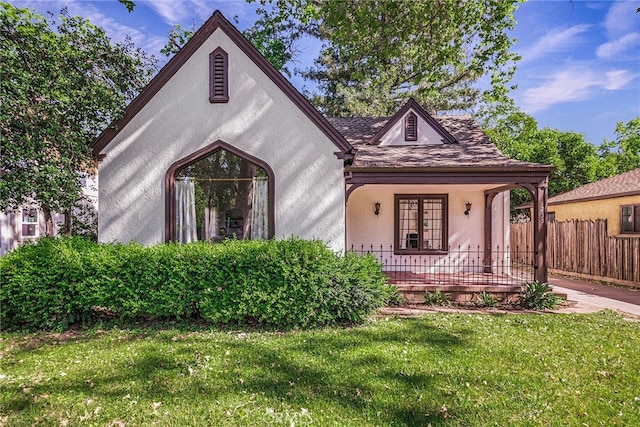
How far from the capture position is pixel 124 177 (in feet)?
27.7

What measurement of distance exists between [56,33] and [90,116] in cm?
181

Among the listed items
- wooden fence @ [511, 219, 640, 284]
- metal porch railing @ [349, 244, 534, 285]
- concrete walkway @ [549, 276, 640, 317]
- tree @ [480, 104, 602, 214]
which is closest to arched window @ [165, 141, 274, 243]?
metal porch railing @ [349, 244, 534, 285]

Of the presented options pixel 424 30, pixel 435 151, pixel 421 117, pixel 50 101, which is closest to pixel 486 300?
pixel 435 151

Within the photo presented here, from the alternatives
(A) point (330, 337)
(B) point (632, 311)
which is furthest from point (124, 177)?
(B) point (632, 311)

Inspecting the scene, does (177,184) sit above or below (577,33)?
below

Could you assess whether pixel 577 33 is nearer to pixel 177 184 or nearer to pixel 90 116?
pixel 177 184

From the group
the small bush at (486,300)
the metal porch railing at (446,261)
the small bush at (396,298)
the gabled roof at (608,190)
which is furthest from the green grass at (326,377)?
the gabled roof at (608,190)

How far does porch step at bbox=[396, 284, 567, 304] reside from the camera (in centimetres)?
860

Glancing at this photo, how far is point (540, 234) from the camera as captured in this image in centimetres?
865

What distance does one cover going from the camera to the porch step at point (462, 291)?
860 centimetres

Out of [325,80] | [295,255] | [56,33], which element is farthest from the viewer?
[325,80]

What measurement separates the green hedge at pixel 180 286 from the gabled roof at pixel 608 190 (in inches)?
488

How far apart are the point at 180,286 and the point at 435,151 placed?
322 inches

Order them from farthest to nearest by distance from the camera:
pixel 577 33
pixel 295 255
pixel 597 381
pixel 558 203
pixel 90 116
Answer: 1. pixel 558 203
2. pixel 577 33
3. pixel 90 116
4. pixel 295 255
5. pixel 597 381
